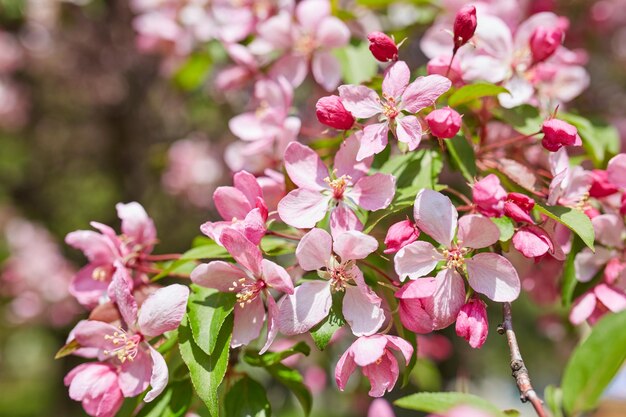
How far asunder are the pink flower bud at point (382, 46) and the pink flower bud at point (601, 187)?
1.40ft

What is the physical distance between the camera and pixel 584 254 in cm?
123

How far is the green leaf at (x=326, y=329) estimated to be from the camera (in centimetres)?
101

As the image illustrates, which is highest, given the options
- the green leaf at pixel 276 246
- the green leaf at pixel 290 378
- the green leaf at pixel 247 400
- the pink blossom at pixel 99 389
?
the green leaf at pixel 276 246

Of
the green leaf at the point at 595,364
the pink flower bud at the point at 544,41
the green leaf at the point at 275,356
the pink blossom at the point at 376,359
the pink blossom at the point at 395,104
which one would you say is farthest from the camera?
the pink flower bud at the point at 544,41

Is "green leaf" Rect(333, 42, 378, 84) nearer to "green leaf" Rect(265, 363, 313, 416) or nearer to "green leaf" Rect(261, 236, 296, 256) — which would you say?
"green leaf" Rect(261, 236, 296, 256)

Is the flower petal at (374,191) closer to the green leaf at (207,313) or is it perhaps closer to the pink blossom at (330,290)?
the pink blossom at (330,290)

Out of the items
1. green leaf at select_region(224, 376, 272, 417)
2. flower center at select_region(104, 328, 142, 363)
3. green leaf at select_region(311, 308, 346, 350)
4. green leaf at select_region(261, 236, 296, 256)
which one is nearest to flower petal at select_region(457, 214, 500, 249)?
green leaf at select_region(311, 308, 346, 350)

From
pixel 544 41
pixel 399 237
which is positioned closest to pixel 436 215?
pixel 399 237

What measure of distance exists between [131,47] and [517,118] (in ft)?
10.1

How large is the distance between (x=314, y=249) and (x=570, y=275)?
525 mm

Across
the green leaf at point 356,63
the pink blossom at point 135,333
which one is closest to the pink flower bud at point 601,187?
the green leaf at point 356,63

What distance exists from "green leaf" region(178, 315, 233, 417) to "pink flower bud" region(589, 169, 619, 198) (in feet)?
2.24

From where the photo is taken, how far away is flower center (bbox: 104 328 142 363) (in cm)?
108

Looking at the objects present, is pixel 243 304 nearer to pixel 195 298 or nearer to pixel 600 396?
pixel 195 298
